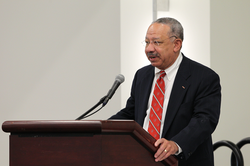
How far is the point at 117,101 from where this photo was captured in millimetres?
3506

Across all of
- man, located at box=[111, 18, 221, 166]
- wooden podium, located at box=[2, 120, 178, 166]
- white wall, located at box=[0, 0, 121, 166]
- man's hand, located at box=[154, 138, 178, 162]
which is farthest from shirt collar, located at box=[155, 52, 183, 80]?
white wall, located at box=[0, 0, 121, 166]

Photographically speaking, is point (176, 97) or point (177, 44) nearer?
point (176, 97)

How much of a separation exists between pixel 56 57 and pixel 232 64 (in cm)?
223

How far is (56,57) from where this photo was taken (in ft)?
11.1

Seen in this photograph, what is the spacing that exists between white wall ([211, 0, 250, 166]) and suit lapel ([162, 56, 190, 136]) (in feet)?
6.67

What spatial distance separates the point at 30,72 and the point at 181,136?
2387 millimetres

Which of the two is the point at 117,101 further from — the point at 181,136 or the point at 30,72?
the point at 181,136

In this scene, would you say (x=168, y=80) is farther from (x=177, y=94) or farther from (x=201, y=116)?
(x=201, y=116)

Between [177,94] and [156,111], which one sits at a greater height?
[177,94]

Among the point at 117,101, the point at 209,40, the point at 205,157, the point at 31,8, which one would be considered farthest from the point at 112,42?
the point at 205,157

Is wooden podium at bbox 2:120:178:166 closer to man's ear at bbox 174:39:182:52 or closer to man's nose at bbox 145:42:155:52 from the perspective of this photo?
man's nose at bbox 145:42:155:52

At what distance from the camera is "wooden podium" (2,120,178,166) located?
1024mm

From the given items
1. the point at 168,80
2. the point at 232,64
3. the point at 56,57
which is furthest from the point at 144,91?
the point at 232,64

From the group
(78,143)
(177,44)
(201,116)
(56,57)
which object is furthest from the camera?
(56,57)
